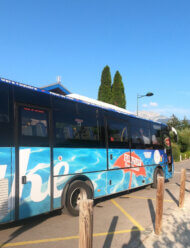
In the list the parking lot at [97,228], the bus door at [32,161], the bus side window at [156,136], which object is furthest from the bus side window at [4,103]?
the bus side window at [156,136]

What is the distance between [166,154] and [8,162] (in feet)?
29.0

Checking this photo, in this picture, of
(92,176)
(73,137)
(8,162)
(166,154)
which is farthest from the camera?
(166,154)

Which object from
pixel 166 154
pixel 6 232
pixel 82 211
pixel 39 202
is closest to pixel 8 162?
pixel 39 202

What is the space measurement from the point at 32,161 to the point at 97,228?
214cm

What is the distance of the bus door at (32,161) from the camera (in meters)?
4.68

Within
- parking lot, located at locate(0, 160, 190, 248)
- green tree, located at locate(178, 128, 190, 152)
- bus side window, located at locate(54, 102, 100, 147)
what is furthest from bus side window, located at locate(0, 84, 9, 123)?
green tree, located at locate(178, 128, 190, 152)

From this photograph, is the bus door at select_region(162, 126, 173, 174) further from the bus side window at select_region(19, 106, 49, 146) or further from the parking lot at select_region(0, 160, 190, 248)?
the bus side window at select_region(19, 106, 49, 146)

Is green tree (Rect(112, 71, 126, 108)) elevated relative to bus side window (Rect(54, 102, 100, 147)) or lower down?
elevated

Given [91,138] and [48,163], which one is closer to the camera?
[48,163]

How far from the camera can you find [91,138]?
666 centimetres

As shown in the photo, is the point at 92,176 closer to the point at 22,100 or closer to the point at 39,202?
the point at 39,202

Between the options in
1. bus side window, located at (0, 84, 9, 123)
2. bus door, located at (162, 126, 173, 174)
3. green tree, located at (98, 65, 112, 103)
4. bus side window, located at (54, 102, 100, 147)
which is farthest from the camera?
green tree, located at (98, 65, 112, 103)

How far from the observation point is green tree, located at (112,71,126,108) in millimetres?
51594

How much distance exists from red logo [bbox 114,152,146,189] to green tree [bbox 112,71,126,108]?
4225 centimetres
